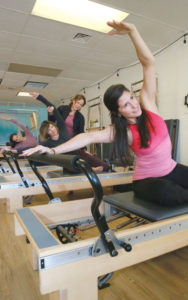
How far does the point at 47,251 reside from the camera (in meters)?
0.72

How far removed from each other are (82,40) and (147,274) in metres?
3.49

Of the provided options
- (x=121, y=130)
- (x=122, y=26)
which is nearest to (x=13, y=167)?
(x=121, y=130)

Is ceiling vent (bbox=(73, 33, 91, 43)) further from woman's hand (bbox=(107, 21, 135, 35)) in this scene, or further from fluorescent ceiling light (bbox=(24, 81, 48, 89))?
fluorescent ceiling light (bbox=(24, 81, 48, 89))

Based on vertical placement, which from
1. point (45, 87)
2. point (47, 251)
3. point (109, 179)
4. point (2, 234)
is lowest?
point (2, 234)

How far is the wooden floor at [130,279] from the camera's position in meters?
1.13

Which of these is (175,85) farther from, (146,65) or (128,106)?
(128,106)

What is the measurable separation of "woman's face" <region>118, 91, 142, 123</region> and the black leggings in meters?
0.39

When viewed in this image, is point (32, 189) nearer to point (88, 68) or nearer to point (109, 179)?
point (109, 179)

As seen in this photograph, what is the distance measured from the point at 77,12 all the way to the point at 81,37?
629mm

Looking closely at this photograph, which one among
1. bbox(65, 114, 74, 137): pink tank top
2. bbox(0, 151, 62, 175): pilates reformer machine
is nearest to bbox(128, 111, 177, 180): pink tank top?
bbox(0, 151, 62, 175): pilates reformer machine

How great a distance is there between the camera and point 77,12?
9.77 ft

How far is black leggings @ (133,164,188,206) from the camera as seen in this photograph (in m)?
1.18

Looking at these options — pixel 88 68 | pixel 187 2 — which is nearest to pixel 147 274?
pixel 187 2

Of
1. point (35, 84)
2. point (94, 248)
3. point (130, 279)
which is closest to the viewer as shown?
point (94, 248)
